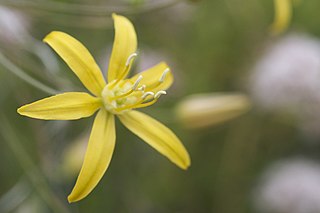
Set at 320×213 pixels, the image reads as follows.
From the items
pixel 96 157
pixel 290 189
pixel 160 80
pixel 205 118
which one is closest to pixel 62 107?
pixel 96 157

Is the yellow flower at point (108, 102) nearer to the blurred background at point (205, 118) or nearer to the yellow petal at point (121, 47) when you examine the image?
the yellow petal at point (121, 47)

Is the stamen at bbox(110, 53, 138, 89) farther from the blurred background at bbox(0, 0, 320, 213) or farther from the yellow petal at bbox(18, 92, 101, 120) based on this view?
the blurred background at bbox(0, 0, 320, 213)

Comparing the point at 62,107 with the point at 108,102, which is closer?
the point at 62,107

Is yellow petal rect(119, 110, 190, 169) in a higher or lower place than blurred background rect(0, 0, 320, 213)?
lower

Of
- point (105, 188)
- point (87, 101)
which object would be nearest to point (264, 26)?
point (105, 188)

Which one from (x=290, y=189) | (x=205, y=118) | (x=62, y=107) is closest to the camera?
(x=62, y=107)

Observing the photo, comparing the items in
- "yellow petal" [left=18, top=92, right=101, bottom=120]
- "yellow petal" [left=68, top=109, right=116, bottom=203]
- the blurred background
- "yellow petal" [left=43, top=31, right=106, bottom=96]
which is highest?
the blurred background

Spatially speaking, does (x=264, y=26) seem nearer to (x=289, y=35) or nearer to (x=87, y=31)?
(x=289, y=35)

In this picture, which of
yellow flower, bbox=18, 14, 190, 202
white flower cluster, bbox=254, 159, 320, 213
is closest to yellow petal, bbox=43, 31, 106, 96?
yellow flower, bbox=18, 14, 190, 202

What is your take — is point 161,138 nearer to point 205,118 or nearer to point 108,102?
point 108,102
